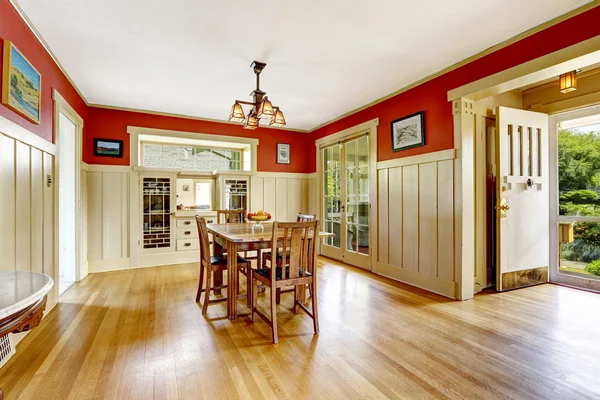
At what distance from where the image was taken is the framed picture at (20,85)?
2107 millimetres

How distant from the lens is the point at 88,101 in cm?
434

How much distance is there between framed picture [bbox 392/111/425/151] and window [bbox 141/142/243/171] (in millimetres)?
3105

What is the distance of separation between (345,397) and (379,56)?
295 cm

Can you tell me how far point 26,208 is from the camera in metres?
2.41

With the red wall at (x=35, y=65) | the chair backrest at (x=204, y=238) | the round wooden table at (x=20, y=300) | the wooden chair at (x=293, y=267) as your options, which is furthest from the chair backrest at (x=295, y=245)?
the red wall at (x=35, y=65)

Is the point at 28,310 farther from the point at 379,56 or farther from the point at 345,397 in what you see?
the point at 379,56

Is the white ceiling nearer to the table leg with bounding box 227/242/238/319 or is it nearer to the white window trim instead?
the white window trim

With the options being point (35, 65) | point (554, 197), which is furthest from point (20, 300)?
point (554, 197)

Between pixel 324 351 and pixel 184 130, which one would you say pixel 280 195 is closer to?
pixel 184 130

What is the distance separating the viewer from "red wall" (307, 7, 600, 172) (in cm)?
226

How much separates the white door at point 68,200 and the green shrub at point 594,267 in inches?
250

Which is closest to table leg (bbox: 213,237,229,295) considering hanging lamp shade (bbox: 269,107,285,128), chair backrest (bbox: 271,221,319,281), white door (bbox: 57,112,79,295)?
chair backrest (bbox: 271,221,319,281)

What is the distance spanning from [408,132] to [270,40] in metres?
2.06

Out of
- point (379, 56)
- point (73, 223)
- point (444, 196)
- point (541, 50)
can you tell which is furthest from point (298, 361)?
point (73, 223)
